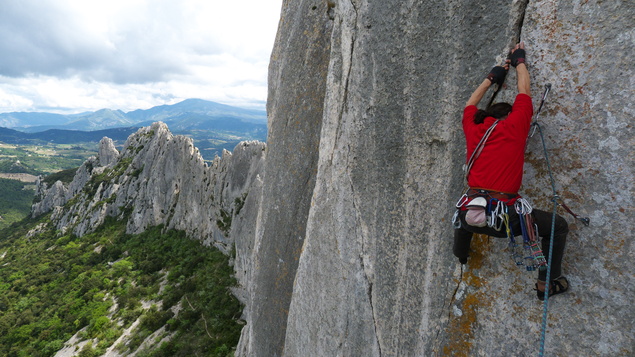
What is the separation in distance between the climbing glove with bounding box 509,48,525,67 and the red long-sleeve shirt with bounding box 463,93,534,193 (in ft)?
1.88

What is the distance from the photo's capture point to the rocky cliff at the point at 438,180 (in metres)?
3.80

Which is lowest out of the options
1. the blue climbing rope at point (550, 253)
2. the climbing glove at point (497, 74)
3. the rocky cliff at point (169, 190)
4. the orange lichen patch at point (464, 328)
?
the rocky cliff at point (169, 190)

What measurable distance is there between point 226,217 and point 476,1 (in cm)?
3722

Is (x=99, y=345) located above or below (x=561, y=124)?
below

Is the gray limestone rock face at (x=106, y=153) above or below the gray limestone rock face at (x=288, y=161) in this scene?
below

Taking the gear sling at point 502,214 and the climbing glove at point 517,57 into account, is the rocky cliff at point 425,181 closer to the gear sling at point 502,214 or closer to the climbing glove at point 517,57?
the climbing glove at point 517,57

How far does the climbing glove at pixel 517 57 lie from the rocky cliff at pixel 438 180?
0.69 feet

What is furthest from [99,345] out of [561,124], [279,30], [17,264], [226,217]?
[17,264]

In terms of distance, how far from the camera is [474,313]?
4816 mm

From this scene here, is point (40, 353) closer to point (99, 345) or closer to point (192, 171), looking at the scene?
point (99, 345)

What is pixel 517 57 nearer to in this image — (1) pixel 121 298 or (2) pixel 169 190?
(1) pixel 121 298

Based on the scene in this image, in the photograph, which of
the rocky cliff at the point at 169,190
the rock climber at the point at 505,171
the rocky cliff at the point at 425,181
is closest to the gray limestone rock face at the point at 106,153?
the rocky cliff at the point at 169,190

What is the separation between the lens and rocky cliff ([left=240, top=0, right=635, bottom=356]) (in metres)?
3.80

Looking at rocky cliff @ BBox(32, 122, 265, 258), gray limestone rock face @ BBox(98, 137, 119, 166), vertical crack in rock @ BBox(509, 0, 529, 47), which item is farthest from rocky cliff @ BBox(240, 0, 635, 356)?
gray limestone rock face @ BBox(98, 137, 119, 166)
